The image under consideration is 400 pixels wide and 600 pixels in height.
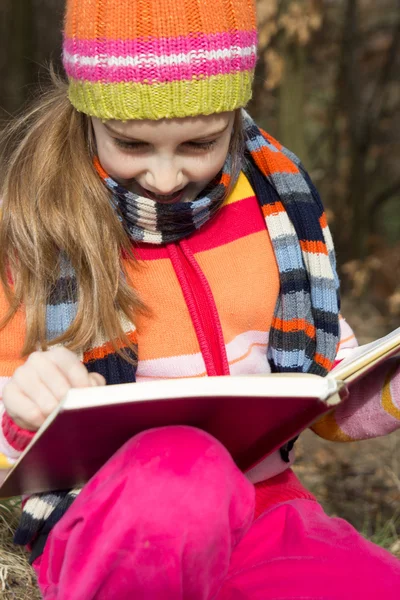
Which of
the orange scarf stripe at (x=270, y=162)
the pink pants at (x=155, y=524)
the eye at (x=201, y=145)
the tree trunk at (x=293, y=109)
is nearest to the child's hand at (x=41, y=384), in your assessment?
the pink pants at (x=155, y=524)

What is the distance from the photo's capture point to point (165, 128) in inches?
68.4

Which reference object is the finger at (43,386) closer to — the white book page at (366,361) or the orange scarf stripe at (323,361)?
the white book page at (366,361)

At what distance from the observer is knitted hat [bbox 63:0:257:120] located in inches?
65.6

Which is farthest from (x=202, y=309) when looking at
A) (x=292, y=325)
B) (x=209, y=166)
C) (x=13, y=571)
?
(x=13, y=571)

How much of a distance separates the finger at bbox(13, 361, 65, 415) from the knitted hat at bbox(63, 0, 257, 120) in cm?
51

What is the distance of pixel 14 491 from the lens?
5.63 feet

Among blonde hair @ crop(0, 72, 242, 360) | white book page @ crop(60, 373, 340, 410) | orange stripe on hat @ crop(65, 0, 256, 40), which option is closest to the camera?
white book page @ crop(60, 373, 340, 410)

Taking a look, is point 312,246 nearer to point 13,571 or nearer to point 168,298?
point 168,298

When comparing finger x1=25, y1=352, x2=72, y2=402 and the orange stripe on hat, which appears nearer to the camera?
finger x1=25, y1=352, x2=72, y2=402

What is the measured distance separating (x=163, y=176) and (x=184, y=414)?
51cm

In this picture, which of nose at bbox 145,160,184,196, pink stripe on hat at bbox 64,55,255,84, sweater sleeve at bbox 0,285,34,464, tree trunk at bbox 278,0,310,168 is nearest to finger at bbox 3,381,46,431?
sweater sleeve at bbox 0,285,34,464

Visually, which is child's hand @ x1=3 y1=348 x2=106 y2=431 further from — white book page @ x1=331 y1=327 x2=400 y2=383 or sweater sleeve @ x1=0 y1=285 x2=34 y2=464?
white book page @ x1=331 y1=327 x2=400 y2=383

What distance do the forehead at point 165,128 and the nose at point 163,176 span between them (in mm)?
55

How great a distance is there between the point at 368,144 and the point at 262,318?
3.74 metres
